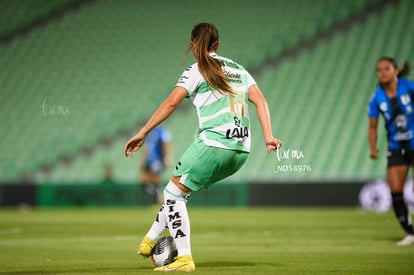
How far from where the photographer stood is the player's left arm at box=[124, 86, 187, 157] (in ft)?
22.4

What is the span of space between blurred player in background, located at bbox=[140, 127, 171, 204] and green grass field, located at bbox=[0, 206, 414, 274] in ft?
12.9

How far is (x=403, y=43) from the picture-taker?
23.7m

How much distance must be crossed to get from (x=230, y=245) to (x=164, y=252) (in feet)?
10.1

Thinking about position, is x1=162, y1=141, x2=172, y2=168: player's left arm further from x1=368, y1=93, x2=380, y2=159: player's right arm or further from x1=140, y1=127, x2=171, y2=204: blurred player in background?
x1=368, y1=93, x2=380, y2=159: player's right arm

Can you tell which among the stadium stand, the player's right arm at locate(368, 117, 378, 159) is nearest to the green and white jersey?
the player's right arm at locate(368, 117, 378, 159)

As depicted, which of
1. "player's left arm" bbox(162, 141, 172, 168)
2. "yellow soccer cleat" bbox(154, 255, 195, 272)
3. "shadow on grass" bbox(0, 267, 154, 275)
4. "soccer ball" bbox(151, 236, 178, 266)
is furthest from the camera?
"player's left arm" bbox(162, 141, 172, 168)

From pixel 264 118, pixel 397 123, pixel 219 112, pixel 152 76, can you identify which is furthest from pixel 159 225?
pixel 152 76

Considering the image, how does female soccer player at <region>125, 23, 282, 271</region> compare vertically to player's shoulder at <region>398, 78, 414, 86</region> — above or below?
below

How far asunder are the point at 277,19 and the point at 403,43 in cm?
381

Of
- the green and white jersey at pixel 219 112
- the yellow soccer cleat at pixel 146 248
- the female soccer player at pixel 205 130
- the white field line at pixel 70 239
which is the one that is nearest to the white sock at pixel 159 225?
the yellow soccer cleat at pixel 146 248

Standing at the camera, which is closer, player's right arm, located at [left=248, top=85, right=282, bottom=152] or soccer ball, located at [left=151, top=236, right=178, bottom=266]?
player's right arm, located at [left=248, top=85, right=282, bottom=152]

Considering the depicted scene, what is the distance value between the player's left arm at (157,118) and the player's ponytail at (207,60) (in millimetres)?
241

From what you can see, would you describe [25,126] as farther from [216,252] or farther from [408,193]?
[216,252]

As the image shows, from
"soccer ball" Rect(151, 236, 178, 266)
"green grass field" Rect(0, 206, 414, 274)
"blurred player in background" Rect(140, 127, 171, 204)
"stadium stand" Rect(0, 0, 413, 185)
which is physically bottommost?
"green grass field" Rect(0, 206, 414, 274)
